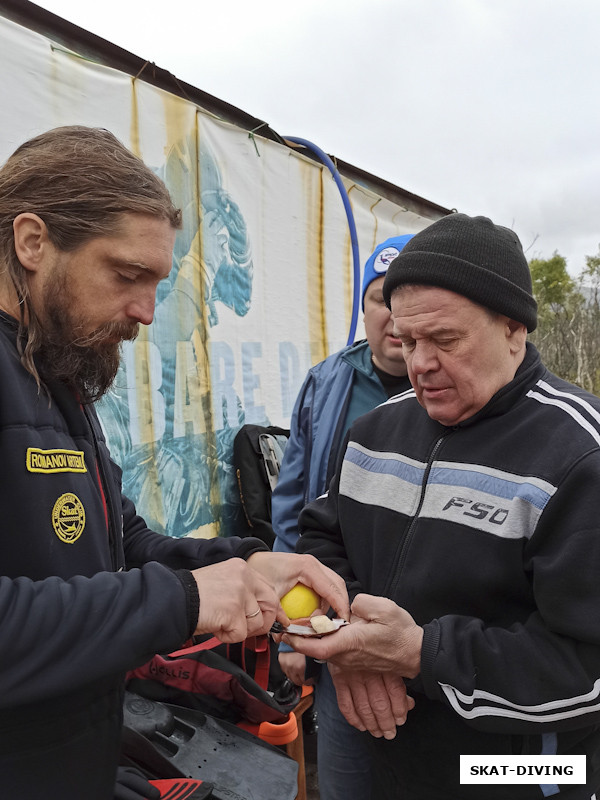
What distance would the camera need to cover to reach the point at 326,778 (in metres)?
2.04

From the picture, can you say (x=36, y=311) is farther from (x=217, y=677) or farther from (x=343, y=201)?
(x=343, y=201)

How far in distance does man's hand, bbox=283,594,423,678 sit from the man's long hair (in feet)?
3.04

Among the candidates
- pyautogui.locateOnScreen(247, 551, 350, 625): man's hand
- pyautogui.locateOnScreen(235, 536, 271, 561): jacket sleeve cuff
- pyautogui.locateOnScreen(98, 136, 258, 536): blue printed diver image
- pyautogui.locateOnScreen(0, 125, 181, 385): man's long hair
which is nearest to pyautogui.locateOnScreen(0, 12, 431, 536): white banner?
pyautogui.locateOnScreen(98, 136, 258, 536): blue printed diver image

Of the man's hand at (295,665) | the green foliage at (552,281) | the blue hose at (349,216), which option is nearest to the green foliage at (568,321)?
the green foliage at (552,281)

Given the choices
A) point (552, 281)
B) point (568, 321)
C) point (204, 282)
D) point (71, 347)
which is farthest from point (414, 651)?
point (552, 281)

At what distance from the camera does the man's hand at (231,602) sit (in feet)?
3.88

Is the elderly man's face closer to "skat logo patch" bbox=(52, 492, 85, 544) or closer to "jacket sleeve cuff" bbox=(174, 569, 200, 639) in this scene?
"jacket sleeve cuff" bbox=(174, 569, 200, 639)

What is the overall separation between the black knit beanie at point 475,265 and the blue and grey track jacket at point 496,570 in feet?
0.62

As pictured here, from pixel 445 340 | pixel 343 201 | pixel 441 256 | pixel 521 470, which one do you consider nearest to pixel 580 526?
pixel 521 470

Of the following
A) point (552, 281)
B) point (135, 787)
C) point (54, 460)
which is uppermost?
point (552, 281)

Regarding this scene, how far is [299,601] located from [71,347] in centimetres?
88

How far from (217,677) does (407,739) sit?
49.3 inches

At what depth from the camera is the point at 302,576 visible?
1628 mm

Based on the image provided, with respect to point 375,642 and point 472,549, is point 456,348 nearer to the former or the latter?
point 472,549
